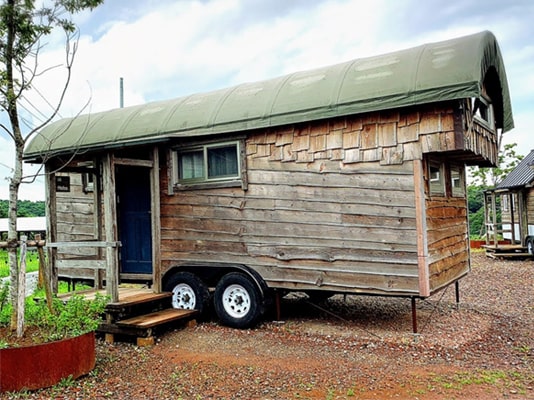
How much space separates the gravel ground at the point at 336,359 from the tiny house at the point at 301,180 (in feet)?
2.05

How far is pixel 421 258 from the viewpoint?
19.0ft

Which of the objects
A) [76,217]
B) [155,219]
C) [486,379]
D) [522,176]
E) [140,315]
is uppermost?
[522,176]

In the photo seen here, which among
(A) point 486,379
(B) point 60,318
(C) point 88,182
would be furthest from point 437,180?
(C) point 88,182

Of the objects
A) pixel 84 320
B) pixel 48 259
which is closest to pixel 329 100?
pixel 84 320

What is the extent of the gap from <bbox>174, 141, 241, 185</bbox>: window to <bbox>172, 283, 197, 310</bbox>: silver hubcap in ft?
5.53

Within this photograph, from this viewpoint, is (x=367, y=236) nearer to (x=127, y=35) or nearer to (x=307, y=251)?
(x=307, y=251)

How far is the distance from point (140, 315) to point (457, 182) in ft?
18.8

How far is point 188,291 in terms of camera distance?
23.9ft

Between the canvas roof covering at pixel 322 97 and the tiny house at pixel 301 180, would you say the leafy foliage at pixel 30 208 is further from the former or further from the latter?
the tiny house at pixel 301 180

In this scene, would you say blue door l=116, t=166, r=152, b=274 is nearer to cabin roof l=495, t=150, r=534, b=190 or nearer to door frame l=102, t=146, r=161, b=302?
door frame l=102, t=146, r=161, b=302

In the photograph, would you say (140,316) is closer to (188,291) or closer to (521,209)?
(188,291)

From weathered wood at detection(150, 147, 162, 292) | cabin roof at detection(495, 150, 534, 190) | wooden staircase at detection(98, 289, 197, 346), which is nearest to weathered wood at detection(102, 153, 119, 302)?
wooden staircase at detection(98, 289, 197, 346)

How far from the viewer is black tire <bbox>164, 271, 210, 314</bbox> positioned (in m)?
7.12

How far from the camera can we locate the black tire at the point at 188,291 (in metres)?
7.12
